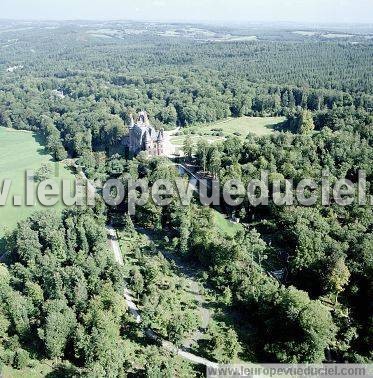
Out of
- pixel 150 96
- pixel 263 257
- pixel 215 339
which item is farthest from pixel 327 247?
pixel 150 96

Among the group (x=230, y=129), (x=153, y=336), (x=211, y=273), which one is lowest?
(x=153, y=336)

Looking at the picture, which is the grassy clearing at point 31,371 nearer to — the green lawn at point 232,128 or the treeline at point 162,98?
the treeline at point 162,98

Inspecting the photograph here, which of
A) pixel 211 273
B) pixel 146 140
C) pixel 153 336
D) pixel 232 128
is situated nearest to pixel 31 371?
pixel 153 336

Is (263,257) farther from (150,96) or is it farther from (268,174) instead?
(150,96)

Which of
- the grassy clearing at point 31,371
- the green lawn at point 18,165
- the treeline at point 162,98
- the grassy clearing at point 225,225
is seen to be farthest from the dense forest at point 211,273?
the treeline at point 162,98

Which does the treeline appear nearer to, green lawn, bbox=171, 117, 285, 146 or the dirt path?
green lawn, bbox=171, 117, 285, 146

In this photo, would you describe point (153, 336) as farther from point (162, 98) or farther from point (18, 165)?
point (162, 98)
